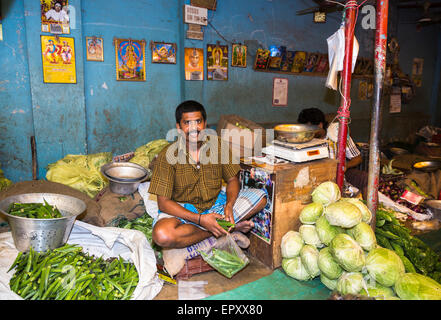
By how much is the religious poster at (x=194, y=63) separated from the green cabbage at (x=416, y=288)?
4275 millimetres

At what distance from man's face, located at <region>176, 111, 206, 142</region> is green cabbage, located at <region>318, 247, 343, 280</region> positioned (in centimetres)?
155

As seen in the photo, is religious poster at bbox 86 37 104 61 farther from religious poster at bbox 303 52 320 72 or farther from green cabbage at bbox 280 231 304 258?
religious poster at bbox 303 52 320 72

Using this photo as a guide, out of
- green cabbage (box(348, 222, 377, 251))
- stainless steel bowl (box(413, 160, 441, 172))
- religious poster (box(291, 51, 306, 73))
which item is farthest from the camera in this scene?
religious poster (box(291, 51, 306, 73))

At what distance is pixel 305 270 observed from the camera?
2816 mm

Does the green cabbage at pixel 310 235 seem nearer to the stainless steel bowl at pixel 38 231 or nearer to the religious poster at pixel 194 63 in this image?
the stainless steel bowl at pixel 38 231

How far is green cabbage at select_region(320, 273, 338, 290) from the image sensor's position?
2646 millimetres

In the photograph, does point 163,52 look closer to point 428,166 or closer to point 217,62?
point 217,62

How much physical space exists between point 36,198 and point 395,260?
326 centimetres

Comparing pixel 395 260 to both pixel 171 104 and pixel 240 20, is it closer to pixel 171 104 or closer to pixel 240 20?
pixel 171 104

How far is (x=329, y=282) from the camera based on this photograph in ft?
8.75

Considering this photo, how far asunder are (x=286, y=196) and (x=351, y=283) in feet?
3.07

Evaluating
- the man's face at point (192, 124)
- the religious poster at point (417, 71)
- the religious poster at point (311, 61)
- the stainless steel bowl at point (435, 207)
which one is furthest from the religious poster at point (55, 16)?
the religious poster at point (417, 71)

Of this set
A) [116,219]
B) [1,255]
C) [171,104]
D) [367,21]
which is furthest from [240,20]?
[1,255]

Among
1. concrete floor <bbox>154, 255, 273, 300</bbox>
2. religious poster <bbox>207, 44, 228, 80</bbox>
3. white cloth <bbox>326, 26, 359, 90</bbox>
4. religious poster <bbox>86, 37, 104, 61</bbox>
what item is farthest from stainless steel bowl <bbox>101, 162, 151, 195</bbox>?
white cloth <bbox>326, 26, 359, 90</bbox>
